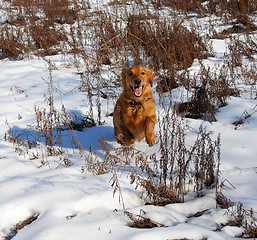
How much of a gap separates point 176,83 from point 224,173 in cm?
230

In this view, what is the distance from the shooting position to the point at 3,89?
4.73 metres

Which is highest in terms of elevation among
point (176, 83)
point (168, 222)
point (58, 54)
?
point (58, 54)

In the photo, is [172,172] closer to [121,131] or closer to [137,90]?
[121,131]

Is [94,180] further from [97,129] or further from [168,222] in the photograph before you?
[97,129]

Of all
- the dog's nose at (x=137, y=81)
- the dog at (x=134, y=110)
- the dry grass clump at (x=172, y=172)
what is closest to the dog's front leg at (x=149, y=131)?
the dog at (x=134, y=110)

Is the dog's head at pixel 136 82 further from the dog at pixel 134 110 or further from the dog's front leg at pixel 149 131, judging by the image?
the dog's front leg at pixel 149 131

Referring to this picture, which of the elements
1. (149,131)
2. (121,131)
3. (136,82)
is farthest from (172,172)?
(136,82)

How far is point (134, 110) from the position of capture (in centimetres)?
305

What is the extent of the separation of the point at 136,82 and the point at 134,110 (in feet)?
0.92

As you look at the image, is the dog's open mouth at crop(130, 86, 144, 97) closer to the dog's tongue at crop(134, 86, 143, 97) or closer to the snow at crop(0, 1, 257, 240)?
the dog's tongue at crop(134, 86, 143, 97)

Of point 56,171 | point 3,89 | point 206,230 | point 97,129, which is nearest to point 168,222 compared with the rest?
point 206,230

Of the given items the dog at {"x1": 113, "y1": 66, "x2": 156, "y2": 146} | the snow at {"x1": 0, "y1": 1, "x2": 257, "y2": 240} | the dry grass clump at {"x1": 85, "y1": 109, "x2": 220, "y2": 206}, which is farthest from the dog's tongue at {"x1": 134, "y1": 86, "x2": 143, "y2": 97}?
the dry grass clump at {"x1": 85, "y1": 109, "x2": 220, "y2": 206}

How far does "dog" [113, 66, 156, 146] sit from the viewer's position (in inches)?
119

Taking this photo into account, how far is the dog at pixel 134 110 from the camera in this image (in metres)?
3.02
